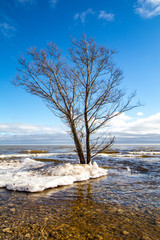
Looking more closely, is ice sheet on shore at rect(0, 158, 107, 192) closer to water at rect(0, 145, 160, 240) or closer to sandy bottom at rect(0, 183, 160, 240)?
water at rect(0, 145, 160, 240)

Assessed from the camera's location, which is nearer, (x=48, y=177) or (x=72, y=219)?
(x=72, y=219)

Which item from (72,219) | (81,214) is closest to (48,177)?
(81,214)

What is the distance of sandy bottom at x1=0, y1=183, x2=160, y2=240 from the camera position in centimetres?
316

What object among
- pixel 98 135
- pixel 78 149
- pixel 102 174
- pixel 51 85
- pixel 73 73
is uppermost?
pixel 73 73

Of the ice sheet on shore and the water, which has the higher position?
the ice sheet on shore

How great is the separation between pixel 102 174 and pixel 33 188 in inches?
178

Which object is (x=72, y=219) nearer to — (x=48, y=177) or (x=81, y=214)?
(x=81, y=214)

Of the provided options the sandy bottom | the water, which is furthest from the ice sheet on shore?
the sandy bottom

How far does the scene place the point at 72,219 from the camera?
3.79 m

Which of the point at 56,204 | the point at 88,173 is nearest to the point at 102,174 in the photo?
the point at 88,173

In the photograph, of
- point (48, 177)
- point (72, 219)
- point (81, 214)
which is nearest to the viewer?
point (72, 219)

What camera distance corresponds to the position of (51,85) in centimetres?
996

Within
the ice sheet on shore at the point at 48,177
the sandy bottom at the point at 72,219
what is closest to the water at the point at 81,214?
the sandy bottom at the point at 72,219

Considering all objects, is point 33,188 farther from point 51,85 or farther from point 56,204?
point 51,85
